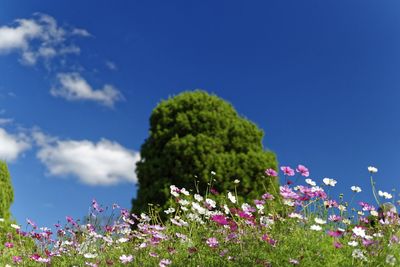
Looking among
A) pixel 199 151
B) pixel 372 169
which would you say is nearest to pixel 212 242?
pixel 372 169

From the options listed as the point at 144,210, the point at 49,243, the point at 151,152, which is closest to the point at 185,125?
the point at 151,152

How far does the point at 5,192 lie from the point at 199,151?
14.8 feet

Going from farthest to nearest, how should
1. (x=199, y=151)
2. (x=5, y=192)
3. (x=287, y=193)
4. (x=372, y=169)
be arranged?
(x=5, y=192) → (x=199, y=151) → (x=372, y=169) → (x=287, y=193)

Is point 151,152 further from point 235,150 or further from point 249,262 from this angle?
point 249,262

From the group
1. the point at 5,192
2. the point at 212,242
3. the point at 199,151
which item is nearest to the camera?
the point at 212,242

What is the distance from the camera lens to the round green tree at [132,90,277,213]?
412 inches

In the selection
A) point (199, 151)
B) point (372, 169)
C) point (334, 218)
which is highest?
point (199, 151)

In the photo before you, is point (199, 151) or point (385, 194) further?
point (199, 151)

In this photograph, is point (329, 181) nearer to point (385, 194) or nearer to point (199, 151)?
point (385, 194)

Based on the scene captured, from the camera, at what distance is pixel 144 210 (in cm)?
1045

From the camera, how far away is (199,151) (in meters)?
10.6

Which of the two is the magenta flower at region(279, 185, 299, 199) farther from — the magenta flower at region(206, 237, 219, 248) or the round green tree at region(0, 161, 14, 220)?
the round green tree at region(0, 161, 14, 220)

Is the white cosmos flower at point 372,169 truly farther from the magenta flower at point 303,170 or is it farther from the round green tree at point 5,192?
the round green tree at point 5,192

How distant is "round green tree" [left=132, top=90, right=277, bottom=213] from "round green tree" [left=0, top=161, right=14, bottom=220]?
3.03 meters
